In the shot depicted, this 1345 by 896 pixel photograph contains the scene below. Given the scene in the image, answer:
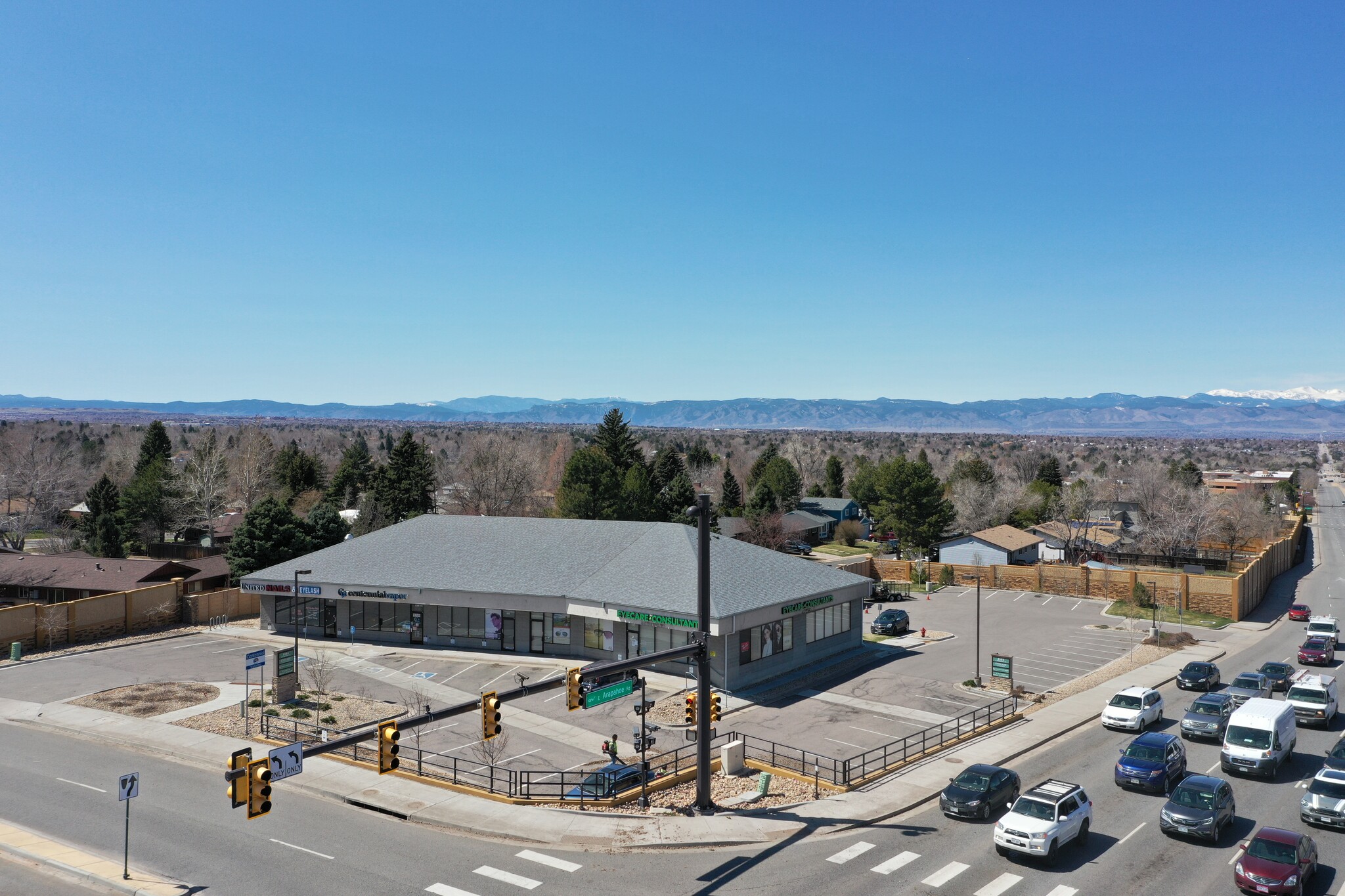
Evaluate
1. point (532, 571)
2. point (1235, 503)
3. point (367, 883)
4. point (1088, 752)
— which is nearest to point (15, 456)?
point (532, 571)

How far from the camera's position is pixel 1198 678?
41906mm

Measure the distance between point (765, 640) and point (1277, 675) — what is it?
24.1 metres

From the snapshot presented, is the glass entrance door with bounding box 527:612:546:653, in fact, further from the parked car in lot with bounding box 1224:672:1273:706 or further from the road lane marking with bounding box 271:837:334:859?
the parked car in lot with bounding box 1224:672:1273:706

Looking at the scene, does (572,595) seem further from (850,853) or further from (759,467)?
(759,467)

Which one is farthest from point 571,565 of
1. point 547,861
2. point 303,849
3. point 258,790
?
point 258,790

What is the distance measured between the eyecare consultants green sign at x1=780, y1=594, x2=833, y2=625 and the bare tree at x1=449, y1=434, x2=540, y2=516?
5251 centimetres

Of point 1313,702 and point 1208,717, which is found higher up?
point 1313,702

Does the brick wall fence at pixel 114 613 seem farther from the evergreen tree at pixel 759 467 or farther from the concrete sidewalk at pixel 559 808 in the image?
the evergreen tree at pixel 759 467

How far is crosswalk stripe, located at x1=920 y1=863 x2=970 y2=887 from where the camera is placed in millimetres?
21266

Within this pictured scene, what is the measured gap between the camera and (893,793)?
27.9 m

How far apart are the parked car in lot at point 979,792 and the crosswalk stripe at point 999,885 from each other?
3.38 meters

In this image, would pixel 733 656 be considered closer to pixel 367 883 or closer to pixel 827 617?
pixel 827 617

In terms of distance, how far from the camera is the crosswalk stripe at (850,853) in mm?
22672

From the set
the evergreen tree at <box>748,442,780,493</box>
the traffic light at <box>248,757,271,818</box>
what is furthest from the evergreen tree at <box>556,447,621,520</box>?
the traffic light at <box>248,757,271,818</box>
